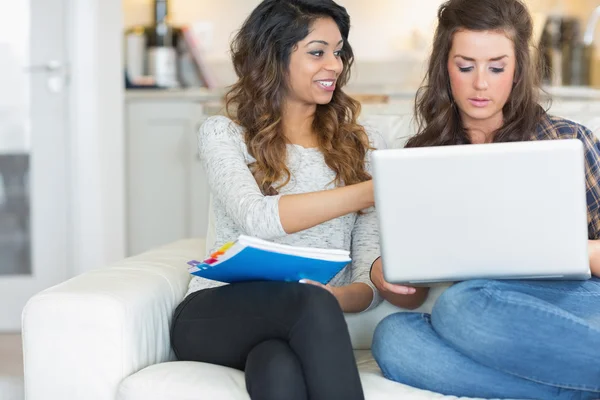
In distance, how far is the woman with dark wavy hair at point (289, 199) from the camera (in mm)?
1483

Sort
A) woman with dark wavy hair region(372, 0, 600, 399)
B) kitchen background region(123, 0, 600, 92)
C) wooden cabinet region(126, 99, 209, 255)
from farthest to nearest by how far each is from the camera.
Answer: kitchen background region(123, 0, 600, 92) → wooden cabinet region(126, 99, 209, 255) → woman with dark wavy hair region(372, 0, 600, 399)

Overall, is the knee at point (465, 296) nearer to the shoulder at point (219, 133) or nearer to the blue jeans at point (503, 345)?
the blue jeans at point (503, 345)

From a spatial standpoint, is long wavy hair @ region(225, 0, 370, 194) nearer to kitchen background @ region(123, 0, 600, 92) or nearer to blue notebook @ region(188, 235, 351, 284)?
blue notebook @ region(188, 235, 351, 284)

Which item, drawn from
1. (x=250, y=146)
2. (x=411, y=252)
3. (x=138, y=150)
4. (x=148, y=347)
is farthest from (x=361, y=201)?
(x=138, y=150)

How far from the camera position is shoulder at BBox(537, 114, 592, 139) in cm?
181

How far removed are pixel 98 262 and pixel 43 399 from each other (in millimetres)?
1977

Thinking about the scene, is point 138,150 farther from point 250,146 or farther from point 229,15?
point 250,146

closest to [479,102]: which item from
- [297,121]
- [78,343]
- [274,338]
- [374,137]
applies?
[374,137]

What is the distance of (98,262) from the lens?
3539mm

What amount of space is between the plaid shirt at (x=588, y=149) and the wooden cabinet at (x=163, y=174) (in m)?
2.21

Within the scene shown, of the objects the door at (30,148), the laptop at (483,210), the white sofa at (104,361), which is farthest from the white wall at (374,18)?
the laptop at (483,210)

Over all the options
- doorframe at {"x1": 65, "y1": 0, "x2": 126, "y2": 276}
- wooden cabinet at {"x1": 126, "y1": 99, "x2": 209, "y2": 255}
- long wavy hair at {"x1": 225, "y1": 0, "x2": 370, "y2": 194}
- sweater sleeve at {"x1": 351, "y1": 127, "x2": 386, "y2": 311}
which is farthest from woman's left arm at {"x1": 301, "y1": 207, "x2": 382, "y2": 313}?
wooden cabinet at {"x1": 126, "y1": 99, "x2": 209, "y2": 255}

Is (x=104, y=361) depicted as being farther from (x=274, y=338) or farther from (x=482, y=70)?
(x=482, y=70)

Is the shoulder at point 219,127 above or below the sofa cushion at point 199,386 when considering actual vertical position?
above
